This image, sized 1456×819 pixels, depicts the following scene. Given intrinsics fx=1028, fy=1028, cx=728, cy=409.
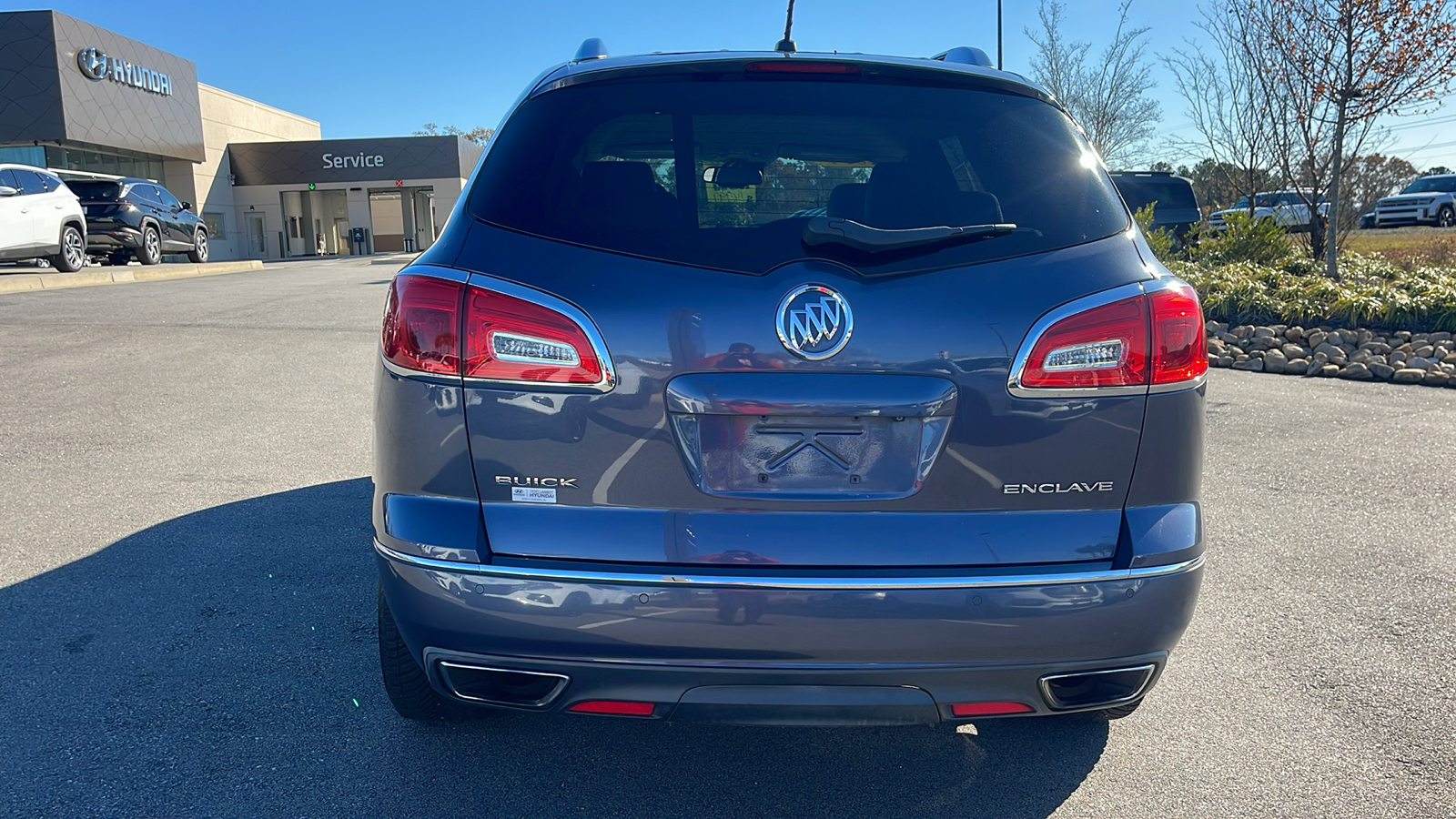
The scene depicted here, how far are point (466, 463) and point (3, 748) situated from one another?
172cm

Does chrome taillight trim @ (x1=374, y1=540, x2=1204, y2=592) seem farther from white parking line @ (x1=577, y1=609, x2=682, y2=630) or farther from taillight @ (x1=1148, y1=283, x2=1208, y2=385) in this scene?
taillight @ (x1=1148, y1=283, x2=1208, y2=385)

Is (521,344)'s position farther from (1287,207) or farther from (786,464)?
(1287,207)

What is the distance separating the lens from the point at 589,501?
6.95 feet

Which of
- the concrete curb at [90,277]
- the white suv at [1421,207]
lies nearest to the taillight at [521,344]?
the concrete curb at [90,277]

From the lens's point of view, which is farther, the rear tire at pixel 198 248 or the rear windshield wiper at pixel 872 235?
the rear tire at pixel 198 248

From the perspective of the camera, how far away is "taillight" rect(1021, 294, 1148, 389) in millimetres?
2146

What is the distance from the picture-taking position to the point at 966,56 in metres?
3.15

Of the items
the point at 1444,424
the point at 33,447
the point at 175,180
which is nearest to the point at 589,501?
the point at 33,447

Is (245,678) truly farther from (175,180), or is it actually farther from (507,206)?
(175,180)

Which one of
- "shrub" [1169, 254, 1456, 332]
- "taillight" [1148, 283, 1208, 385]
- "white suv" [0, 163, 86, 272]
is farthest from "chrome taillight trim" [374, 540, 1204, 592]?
"white suv" [0, 163, 86, 272]

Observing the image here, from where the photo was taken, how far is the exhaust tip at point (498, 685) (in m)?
2.21

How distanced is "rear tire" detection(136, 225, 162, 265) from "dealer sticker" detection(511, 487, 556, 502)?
940 inches

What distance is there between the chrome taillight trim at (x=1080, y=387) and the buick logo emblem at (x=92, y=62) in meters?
43.1

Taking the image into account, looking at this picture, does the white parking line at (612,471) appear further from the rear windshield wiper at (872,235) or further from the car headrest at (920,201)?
the car headrest at (920,201)
